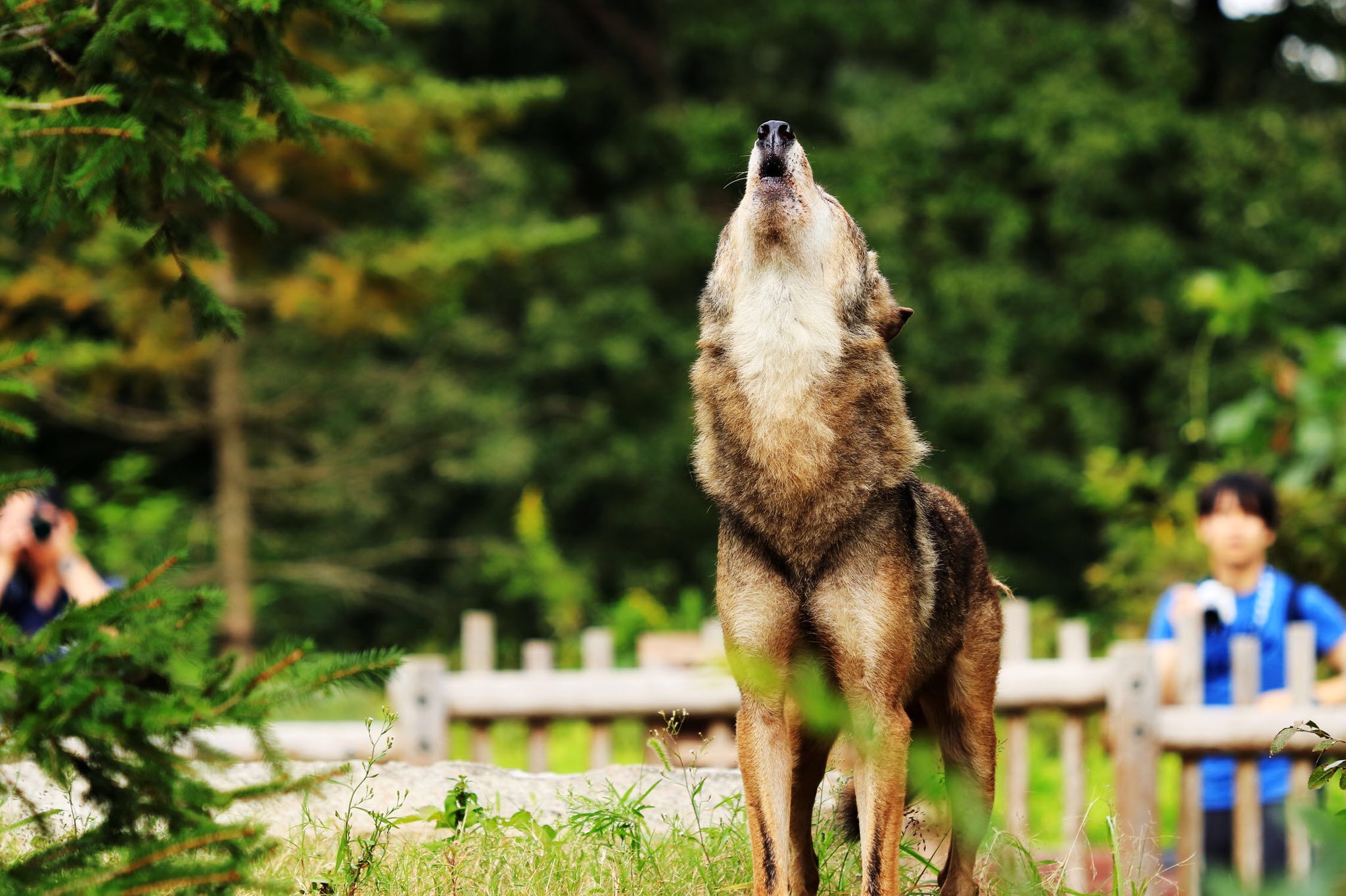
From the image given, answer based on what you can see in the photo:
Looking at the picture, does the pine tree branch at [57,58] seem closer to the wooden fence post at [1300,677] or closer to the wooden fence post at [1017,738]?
the wooden fence post at [1017,738]

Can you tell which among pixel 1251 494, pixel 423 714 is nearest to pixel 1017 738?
pixel 1251 494

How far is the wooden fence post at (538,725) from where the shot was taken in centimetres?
672

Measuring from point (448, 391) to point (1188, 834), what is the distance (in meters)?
9.46

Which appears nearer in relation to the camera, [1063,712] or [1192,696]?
[1192,696]

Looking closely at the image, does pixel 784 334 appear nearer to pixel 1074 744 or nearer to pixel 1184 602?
pixel 1184 602

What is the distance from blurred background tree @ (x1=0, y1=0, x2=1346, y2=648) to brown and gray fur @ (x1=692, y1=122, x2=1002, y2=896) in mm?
8866

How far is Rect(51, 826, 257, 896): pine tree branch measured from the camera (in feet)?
6.88

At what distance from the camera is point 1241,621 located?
20.0ft

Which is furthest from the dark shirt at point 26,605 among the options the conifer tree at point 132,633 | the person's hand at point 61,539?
the conifer tree at point 132,633

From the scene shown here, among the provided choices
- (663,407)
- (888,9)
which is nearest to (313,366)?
(663,407)

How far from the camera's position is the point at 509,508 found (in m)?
15.6

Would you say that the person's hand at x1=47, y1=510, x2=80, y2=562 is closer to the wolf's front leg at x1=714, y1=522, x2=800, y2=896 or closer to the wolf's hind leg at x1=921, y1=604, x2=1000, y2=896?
the wolf's front leg at x1=714, y1=522, x2=800, y2=896

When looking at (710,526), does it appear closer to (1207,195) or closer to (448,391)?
(448,391)

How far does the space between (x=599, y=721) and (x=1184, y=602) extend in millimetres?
2843
